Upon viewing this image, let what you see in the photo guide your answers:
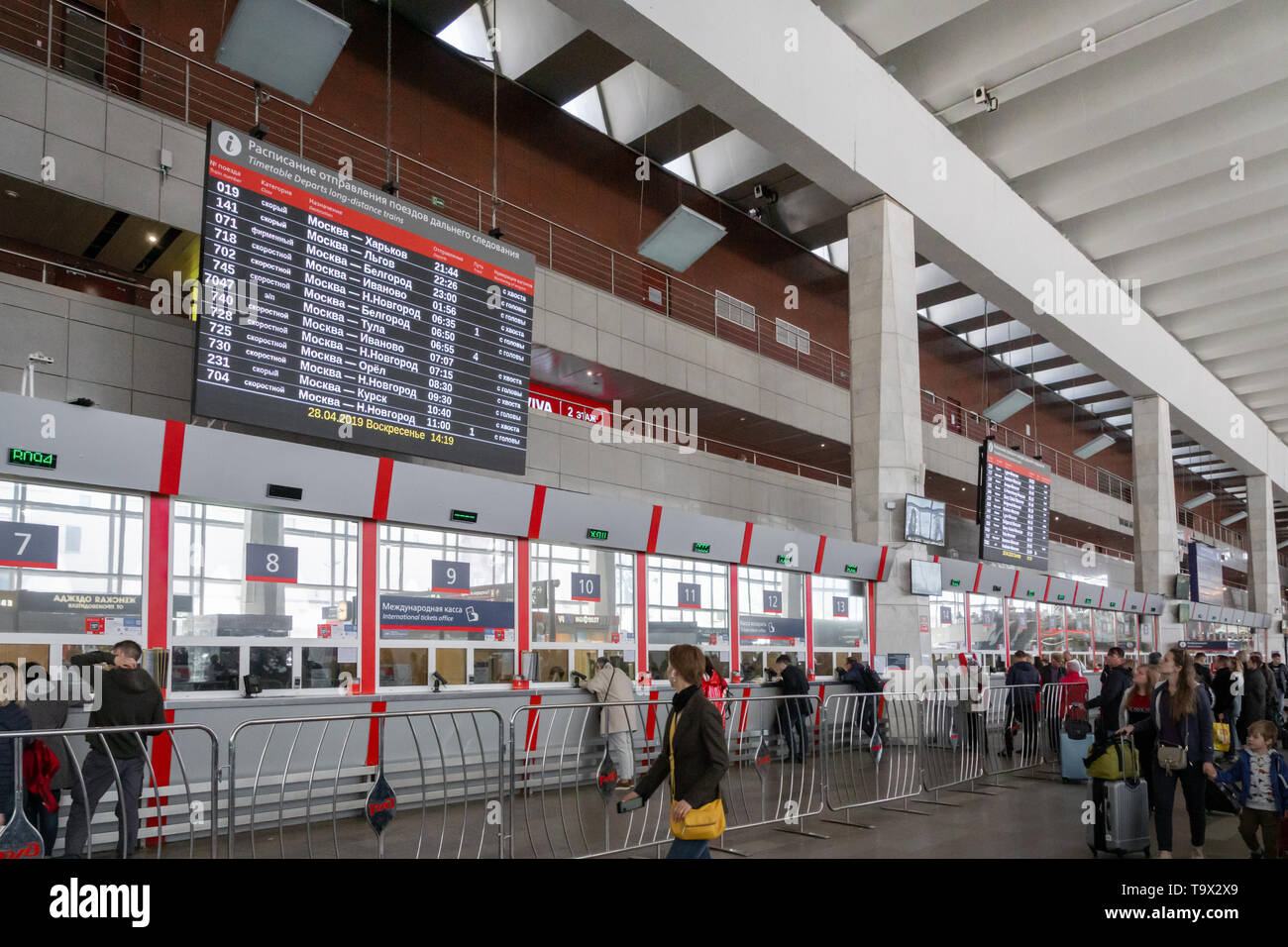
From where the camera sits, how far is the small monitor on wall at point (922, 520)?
14.4m

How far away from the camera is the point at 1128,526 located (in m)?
35.4

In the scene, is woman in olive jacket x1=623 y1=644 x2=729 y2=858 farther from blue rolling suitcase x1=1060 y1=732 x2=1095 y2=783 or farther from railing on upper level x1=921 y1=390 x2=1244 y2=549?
railing on upper level x1=921 y1=390 x2=1244 y2=549

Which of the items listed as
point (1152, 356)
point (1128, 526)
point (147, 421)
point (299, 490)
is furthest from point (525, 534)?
point (1128, 526)

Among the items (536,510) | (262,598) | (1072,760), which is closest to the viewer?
(262,598)

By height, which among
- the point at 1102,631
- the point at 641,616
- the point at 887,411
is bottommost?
the point at 1102,631

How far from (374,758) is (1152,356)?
896 inches

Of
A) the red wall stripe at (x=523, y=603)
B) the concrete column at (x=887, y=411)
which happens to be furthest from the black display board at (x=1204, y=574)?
the red wall stripe at (x=523, y=603)

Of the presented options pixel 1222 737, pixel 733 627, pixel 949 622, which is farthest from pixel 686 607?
pixel 949 622

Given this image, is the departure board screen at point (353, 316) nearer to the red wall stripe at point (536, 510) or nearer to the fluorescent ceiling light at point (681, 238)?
the red wall stripe at point (536, 510)

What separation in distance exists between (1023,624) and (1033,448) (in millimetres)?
11356

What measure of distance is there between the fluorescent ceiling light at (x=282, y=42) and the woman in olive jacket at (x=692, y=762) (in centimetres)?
781

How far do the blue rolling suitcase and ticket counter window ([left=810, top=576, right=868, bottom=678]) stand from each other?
3.91 meters

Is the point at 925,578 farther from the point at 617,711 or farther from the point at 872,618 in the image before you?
the point at 617,711

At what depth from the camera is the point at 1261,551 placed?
31.7 meters
